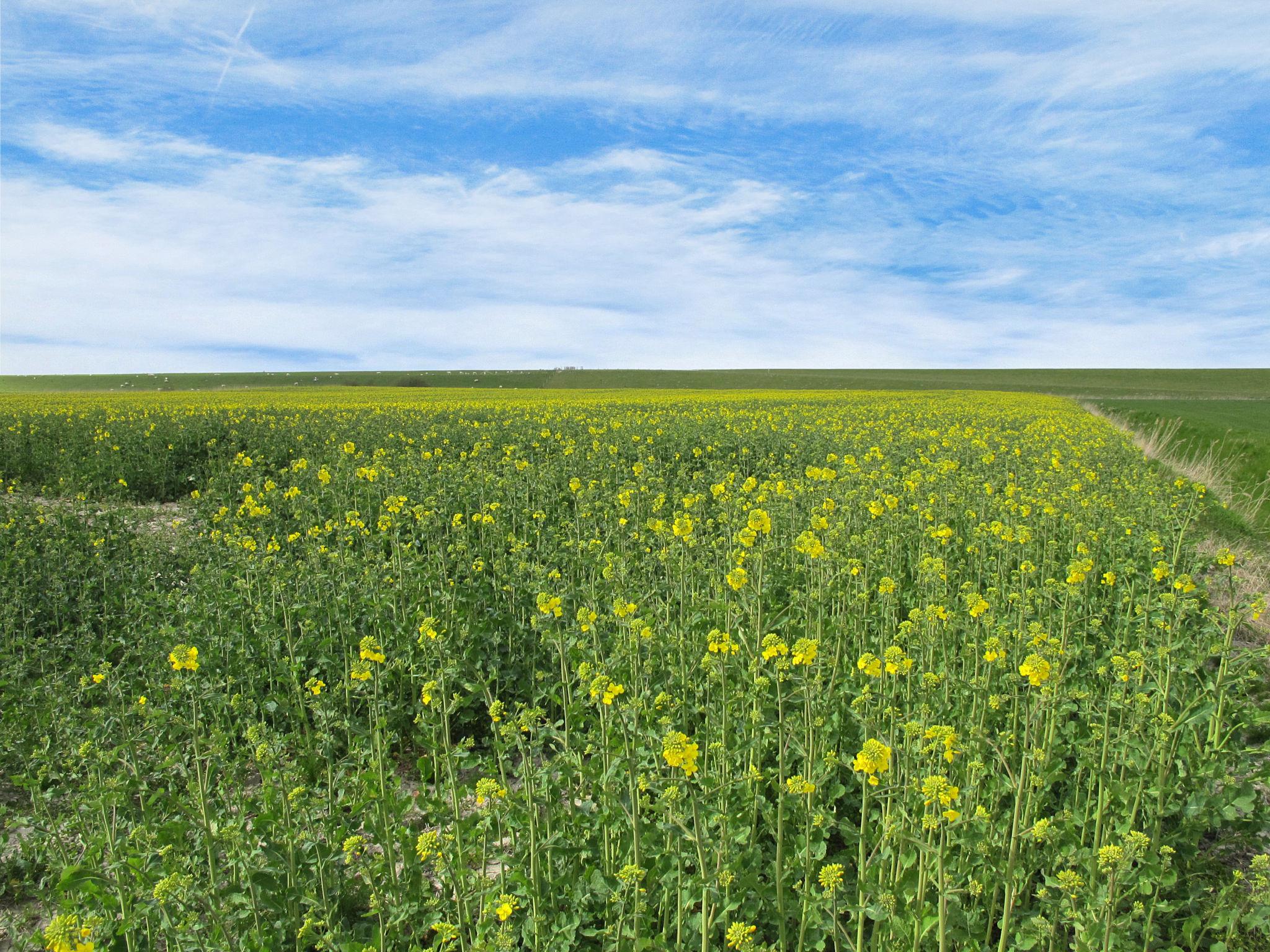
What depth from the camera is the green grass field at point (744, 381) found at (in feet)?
259

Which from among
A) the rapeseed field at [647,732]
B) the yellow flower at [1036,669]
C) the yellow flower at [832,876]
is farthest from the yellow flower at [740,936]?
the yellow flower at [1036,669]

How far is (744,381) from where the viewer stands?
91.1 m

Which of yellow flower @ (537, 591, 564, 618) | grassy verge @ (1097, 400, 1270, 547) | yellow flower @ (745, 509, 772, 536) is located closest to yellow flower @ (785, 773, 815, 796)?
yellow flower @ (537, 591, 564, 618)

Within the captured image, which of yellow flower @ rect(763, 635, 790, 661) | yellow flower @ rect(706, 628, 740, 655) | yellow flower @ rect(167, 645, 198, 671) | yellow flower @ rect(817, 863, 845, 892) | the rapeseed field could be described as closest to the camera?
yellow flower @ rect(817, 863, 845, 892)

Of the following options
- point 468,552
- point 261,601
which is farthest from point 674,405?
point 261,601

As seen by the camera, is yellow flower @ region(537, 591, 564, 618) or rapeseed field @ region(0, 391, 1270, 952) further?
yellow flower @ region(537, 591, 564, 618)

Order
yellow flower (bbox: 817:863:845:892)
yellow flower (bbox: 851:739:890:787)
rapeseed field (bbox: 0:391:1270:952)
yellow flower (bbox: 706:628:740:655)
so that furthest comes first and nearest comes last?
yellow flower (bbox: 706:628:740:655) → rapeseed field (bbox: 0:391:1270:952) → yellow flower (bbox: 851:739:890:787) → yellow flower (bbox: 817:863:845:892)

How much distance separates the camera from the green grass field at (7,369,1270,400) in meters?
78.9

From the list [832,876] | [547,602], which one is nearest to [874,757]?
[832,876]

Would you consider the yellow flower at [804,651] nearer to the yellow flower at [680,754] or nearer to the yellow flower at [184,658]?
the yellow flower at [680,754]

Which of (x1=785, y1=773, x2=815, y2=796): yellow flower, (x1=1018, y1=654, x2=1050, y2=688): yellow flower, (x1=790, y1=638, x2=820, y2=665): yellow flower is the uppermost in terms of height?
(x1=790, y1=638, x2=820, y2=665): yellow flower

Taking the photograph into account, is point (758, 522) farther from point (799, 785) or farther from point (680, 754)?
point (680, 754)

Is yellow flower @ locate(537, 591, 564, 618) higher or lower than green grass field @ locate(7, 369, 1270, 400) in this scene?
lower

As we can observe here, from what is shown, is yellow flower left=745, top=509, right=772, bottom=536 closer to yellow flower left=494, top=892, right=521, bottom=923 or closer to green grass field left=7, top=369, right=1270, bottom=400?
yellow flower left=494, top=892, right=521, bottom=923
